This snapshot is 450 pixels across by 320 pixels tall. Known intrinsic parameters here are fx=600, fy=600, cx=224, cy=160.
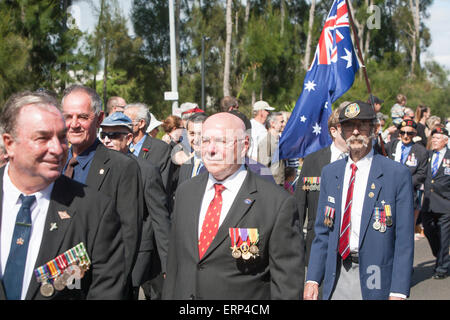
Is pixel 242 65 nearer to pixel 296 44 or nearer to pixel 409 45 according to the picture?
pixel 296 44

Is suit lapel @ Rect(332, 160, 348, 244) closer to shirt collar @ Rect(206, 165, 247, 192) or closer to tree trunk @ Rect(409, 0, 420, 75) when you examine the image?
shirt collar @ Rect(206, 165, 247, 192)

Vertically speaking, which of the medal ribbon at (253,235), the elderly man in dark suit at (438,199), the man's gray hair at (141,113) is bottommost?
the elderly man in dark suit at (438,199)

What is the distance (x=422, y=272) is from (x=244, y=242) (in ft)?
20.9

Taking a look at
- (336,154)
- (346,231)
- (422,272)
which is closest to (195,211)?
(346,231)

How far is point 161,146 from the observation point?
7129 mm

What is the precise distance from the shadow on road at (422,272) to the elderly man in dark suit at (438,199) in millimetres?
169

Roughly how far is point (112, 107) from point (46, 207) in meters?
5.93

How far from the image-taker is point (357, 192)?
175 inches

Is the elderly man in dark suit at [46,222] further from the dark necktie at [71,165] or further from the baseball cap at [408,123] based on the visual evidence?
the baseball cap at [408,123]

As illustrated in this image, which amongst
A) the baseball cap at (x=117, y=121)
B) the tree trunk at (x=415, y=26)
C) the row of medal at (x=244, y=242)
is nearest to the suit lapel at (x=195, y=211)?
the row of medal at (x=244, y=242)

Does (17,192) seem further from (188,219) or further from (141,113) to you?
(141,113)

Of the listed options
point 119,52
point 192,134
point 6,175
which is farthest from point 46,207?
point 119,52

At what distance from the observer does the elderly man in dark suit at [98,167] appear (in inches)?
161

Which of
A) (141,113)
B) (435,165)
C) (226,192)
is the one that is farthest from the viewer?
(435,165)
